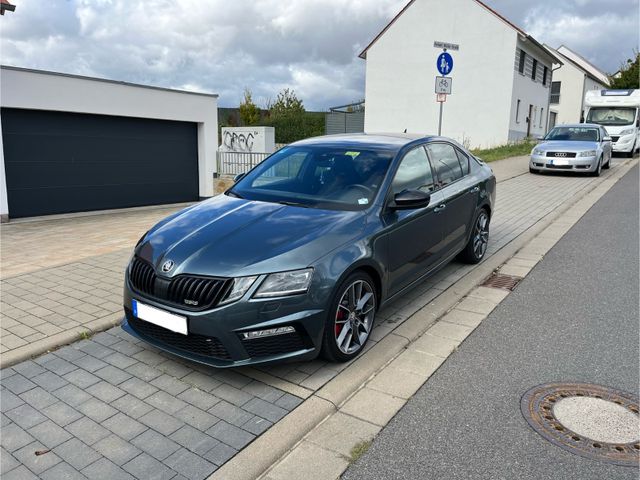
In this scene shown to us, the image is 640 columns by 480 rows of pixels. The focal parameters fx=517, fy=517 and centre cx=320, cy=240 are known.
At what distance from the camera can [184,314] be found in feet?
11.1

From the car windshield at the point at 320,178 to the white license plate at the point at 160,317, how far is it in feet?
4.55

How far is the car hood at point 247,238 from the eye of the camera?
3416mm

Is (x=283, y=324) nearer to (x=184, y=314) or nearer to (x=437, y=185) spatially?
(x=184, y=314)

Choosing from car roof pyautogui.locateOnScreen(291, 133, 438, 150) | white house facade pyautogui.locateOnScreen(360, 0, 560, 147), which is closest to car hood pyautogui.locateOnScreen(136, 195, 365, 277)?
car roof pyautogui.locateOnScreen(291, 133, 438, 150)

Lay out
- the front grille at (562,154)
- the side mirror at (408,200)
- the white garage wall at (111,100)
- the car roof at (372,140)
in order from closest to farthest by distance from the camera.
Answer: the side mirror at (408,200) → the car roof at (372,140) → the white garage wall at (111,100) → the front grille at (562,154)

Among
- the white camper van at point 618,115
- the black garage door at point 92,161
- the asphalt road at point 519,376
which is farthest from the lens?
the white camper van at point 618,115

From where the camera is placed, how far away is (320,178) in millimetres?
4609

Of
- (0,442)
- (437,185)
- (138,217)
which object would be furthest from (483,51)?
(0,442)

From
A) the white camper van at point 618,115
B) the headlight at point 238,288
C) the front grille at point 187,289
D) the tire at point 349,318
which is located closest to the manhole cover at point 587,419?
the tire at point 349,318

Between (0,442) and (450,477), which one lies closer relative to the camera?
(450,477)

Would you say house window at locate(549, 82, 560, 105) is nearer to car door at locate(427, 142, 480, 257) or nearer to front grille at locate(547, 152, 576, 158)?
front grille at locate(547, 152, 576, 158)

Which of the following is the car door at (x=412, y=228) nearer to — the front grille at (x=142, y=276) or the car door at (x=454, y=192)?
the car door at (x=454, y=192)

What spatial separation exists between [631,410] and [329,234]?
87.9 inches

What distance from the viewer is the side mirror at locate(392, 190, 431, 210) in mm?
4195
